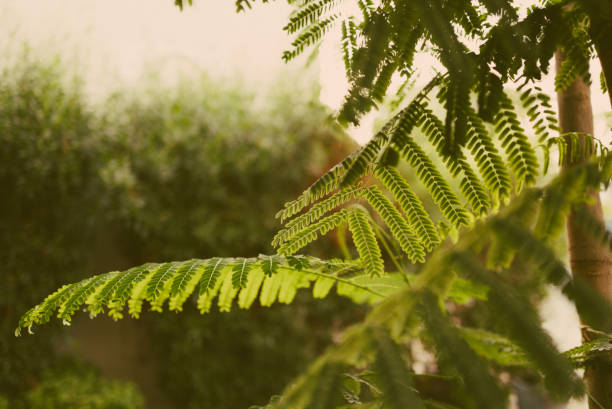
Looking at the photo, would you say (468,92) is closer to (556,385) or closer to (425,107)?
(425,107)

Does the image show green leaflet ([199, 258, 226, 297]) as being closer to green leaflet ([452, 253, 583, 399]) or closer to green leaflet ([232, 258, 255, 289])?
green leaflet ([232, 258, 255, 289])

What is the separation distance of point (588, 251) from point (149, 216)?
16.2 feet

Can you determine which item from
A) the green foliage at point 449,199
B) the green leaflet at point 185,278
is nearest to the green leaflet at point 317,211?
the green foliage at point 449,199

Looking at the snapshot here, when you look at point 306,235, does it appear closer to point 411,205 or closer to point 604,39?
point 411,205

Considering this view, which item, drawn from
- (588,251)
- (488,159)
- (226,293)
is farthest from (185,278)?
(588,251)

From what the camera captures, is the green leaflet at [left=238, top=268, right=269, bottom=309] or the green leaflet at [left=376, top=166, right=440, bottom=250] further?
the green leaflet at [left=238, top=268, right=269, bottom=309]

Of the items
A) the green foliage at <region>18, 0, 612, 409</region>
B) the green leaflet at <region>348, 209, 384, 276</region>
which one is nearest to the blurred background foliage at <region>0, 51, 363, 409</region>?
the green foliage at <region>18, 0, 612, 409</region>

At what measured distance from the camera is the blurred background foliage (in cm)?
493

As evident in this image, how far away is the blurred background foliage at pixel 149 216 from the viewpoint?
4.93 meters

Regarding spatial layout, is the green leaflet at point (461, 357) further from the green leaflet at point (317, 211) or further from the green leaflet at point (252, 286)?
the green leaflet at point (252, 286)

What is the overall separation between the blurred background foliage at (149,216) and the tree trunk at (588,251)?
418 cm

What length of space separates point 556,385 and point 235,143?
5577mm

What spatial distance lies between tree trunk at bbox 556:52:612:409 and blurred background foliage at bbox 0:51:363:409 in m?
4.18

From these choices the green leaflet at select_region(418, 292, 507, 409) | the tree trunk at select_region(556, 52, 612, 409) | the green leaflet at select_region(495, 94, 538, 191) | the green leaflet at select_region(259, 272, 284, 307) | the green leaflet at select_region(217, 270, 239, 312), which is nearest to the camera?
the green leaflet at select_region(418, 292, 507, 409)
